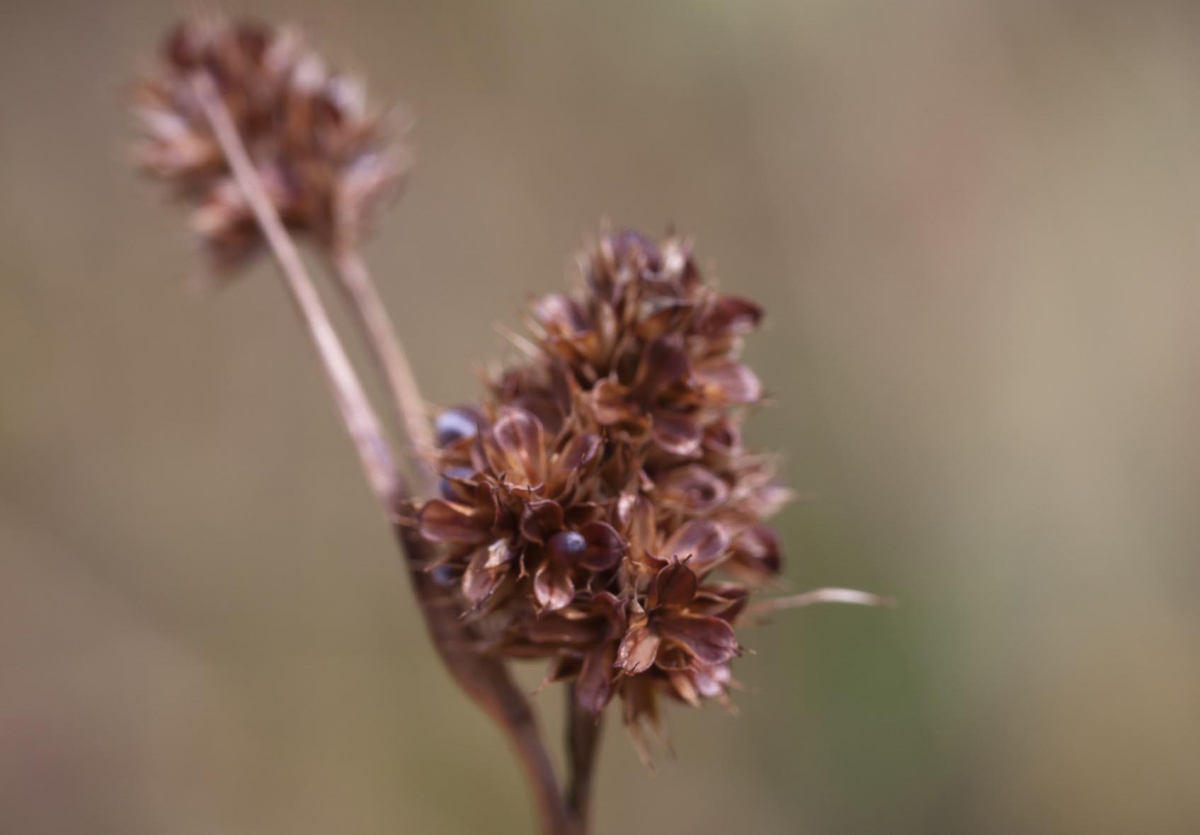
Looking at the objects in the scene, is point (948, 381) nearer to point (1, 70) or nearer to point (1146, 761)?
point (1146, 761)

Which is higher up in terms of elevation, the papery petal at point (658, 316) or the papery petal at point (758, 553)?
the papery petal at point (658, 316)

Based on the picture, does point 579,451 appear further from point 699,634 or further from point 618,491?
point 699,634

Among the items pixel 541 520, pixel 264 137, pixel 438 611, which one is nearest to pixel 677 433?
pixel 541 520

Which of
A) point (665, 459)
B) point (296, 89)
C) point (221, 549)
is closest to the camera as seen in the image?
point (665, 459)

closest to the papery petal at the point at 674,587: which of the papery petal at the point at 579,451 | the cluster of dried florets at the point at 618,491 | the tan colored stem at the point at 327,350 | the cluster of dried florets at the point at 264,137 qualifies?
the cluster of dried florets at the point at 618,491

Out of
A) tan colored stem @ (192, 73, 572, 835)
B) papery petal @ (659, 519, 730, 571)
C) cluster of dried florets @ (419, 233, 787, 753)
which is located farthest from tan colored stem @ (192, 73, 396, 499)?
papery petal @ (659, 519, 730, 571)

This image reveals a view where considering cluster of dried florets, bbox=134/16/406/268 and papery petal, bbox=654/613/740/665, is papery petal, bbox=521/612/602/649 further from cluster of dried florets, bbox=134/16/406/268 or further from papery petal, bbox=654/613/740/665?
cluster of dried florets, bbox=134/16/406/268

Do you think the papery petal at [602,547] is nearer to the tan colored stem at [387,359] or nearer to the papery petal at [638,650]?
the papery petal at [638,650]

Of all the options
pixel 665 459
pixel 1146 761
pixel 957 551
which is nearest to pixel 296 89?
pixel 665 459
